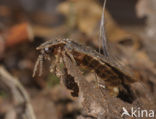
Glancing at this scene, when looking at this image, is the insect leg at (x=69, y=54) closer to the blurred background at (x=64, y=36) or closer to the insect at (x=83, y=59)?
the insect at (x=83, y=59)

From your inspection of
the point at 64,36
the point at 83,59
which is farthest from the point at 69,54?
the point at 64,36

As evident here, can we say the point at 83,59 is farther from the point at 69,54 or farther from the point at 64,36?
the point at 64,36

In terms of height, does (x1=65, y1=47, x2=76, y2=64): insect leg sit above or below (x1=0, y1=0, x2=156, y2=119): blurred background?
above

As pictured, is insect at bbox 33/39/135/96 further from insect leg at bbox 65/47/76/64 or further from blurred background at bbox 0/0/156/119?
blurred background at bbox 0/0/156/119

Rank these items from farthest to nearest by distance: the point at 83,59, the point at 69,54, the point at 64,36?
1. the point at 64,36
2. the point at 83,59
3. the point at 69,54

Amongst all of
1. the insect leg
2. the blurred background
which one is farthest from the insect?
the blurred background

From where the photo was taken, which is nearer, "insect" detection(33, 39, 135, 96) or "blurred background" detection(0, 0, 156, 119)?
"insect" detection(33, 39, 135, 96)

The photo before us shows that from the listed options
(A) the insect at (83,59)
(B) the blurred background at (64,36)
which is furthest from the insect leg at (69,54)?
(B) the blurred background at (64,36)

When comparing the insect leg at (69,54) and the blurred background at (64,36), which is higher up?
the insect leg at (69,54)
